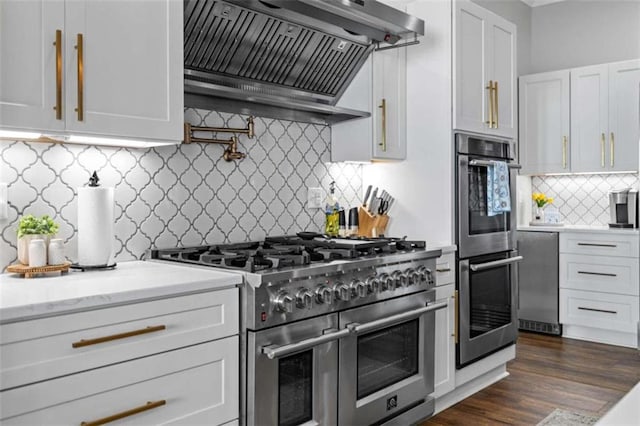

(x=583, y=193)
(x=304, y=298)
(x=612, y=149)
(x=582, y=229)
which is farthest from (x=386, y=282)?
(x=583, y=193)

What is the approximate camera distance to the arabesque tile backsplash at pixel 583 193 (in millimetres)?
4992

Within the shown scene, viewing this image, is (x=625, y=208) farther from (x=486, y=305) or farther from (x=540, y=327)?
(x=486, y=305)

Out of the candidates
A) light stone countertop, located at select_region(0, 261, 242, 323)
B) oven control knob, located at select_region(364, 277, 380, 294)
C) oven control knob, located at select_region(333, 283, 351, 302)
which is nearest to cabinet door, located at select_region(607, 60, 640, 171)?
oven control knob, located at select_region(364, 277, 380, 294)

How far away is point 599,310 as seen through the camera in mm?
4496

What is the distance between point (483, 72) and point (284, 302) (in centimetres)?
220

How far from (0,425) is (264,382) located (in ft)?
2.82

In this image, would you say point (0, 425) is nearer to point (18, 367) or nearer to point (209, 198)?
point (18, 367)

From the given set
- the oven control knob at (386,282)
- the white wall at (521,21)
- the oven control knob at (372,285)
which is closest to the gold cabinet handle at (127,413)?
the oven control knob at (372,285)

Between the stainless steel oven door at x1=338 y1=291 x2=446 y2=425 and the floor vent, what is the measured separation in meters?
2.27

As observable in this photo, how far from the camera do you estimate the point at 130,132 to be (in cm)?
205

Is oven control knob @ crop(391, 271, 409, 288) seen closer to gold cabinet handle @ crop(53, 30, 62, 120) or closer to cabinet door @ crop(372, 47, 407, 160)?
cabinet door @ crop(372, 47, 407, 160)

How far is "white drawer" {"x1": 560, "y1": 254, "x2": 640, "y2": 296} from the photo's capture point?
14.3ft

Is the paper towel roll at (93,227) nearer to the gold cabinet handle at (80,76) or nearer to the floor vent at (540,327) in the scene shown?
the gold cabinet handle at (80,76)

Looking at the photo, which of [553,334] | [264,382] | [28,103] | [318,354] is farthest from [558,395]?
[28,103]
